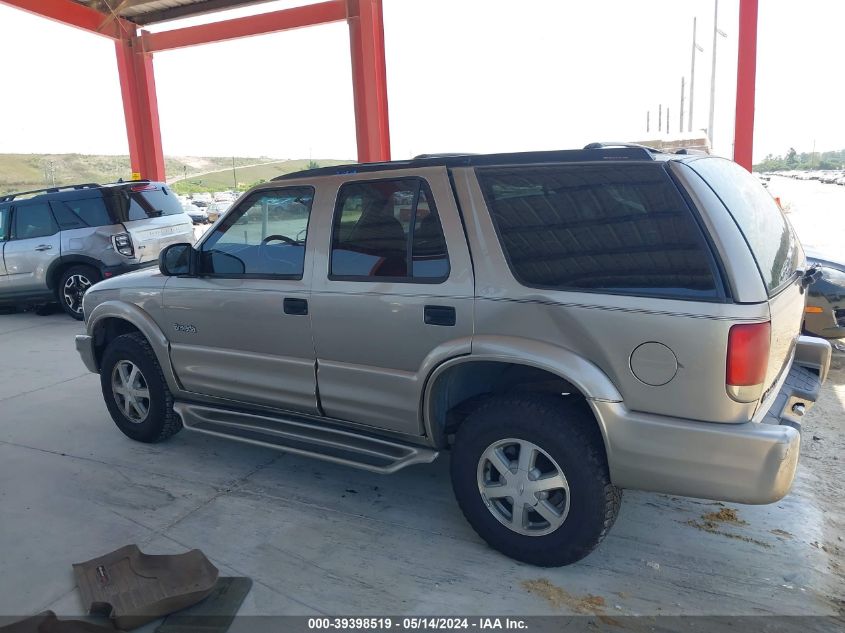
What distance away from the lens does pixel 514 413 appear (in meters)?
3.11

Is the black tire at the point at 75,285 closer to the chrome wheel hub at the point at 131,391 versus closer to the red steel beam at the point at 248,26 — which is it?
the chrome wheel hub at the point at 131,391

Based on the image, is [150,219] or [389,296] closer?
[389,296]

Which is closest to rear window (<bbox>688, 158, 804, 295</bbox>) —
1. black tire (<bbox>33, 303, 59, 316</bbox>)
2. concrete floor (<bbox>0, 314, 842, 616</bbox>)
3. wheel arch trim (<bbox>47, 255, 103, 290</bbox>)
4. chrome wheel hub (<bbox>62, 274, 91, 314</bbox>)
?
concrete floor (<bbox>0, 314, 842, 616</bbox>)

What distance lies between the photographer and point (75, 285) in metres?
9.86

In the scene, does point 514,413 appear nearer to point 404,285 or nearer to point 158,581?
point 404,285

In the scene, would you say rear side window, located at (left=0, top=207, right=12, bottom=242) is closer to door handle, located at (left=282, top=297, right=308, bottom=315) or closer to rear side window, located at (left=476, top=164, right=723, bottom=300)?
door handle, located at (left=282, top=297, right=308, bottom=315)

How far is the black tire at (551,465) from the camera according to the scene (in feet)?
9.71

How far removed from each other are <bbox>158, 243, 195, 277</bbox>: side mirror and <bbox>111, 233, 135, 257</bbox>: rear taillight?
5717mm

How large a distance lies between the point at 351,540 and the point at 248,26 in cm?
1523

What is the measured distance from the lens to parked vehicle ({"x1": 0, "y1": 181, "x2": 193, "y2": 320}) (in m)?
9.55

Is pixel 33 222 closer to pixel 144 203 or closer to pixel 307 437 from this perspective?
pixel 144 203

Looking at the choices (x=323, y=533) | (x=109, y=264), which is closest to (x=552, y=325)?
(x=323, y=533)

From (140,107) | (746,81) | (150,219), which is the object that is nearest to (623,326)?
(150,219)

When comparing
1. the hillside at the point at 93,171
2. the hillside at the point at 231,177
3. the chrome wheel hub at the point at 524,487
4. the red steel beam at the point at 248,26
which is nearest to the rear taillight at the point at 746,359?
Result: the chrome wheel hub at the point at 524,487
